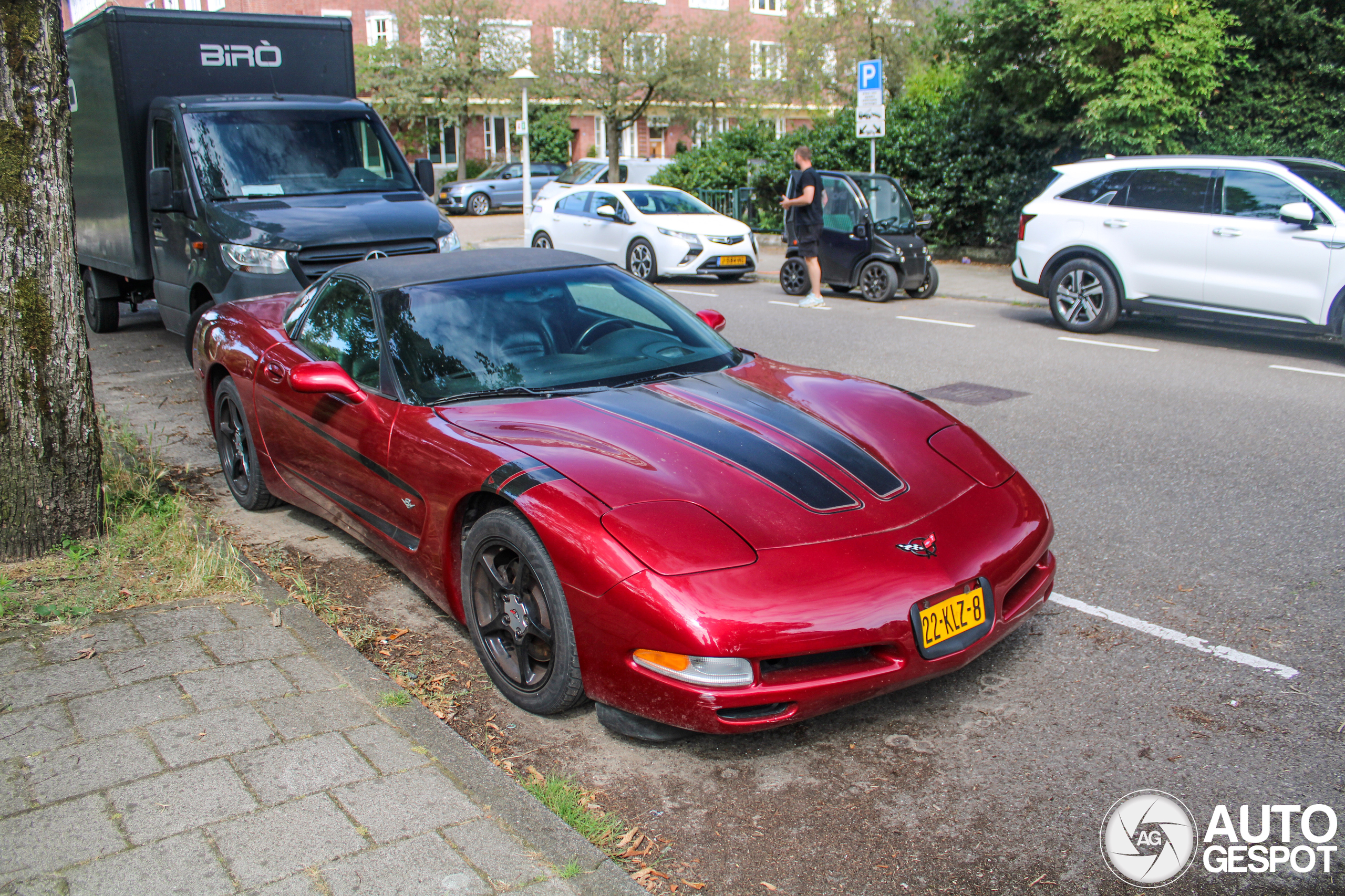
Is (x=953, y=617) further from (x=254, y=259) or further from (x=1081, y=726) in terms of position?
(x=254, y=259)

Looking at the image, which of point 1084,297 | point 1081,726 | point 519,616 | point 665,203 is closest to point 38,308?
point 519,616

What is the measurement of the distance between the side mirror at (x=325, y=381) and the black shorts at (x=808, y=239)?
994 centimetres

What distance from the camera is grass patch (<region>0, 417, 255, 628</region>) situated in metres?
4.18

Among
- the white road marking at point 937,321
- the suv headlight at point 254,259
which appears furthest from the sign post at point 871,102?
the suv headlight at point 254,259

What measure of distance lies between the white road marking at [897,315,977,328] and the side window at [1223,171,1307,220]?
284 cm

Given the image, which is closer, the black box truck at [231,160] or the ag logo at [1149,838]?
the ag logo at [1149,838]

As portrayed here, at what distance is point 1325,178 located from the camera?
9.88 meters

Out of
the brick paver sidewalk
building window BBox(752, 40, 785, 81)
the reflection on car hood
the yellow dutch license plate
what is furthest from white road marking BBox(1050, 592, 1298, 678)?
building window BBox(752, 40, 785, 81)

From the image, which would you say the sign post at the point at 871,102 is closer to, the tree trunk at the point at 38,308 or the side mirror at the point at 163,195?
the side mirror at the point at 163,195

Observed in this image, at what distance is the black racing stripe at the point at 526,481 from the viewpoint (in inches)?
133

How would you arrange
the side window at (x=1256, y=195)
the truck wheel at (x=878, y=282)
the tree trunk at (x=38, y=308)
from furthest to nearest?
1. the truck wheel at (x=878, y=282)
2. the side window at (x=1256, y=195)
3. the tree trunk at (x=38, y=308)

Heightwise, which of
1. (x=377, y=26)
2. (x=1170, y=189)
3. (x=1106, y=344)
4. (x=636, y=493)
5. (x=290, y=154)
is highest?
(x=377, y=26)

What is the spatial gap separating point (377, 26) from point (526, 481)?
49048 millimetres

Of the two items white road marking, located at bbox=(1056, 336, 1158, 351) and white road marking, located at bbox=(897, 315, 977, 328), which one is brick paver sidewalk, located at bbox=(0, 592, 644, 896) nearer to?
white road marking, located at bbox=(1056, 336, 1158, 351)
